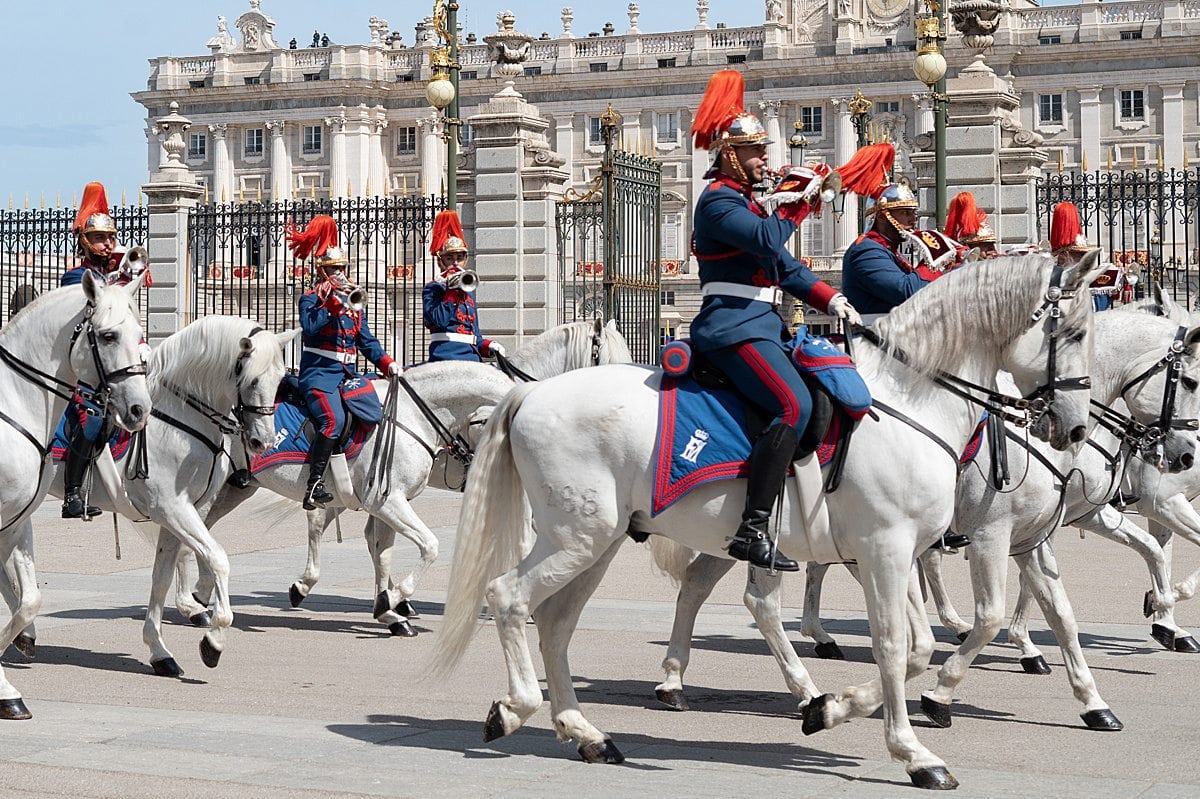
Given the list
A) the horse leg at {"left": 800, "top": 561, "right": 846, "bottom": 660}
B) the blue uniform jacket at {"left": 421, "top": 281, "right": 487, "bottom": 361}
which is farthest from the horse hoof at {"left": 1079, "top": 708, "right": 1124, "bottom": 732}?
the blue uniform jacket at {"left": 421, "top": 281, "right": 487, "bottom": 361}

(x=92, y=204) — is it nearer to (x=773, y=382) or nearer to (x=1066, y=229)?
(x=773, y=382)

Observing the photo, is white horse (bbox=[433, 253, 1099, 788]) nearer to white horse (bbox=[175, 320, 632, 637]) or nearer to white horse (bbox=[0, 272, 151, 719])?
white horse (bbox=[0, 272, 151, 719])

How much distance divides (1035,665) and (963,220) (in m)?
3.07

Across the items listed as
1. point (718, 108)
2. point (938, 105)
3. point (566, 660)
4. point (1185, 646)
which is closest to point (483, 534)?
point (566, 660)

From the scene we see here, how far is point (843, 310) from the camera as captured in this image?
705 centimetres

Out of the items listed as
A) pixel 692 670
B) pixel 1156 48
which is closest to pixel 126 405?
pixel 692 670

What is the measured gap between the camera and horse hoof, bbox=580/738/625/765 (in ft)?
23.5

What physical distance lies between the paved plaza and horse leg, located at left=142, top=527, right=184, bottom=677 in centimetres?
17

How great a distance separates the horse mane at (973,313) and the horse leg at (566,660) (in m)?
1.56

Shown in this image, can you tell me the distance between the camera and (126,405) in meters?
8.40

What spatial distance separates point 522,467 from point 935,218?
516 inches

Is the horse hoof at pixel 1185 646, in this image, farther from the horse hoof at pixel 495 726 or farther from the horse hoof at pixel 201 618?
the horse hoof at pixel 201 618

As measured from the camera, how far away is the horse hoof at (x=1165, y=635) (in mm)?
10328

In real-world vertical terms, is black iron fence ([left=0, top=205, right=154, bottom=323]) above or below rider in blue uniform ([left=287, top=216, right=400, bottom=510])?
above
